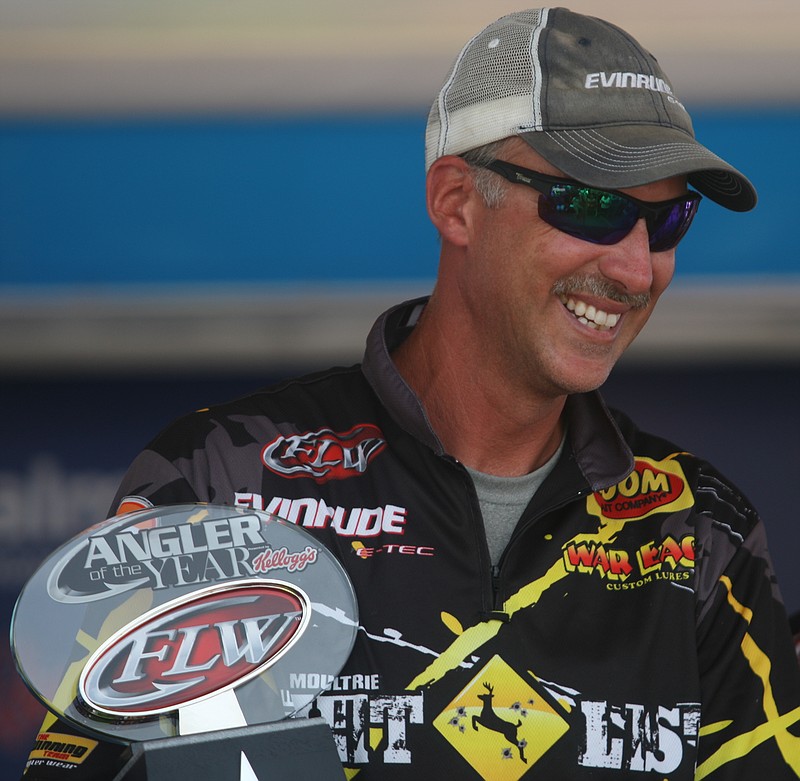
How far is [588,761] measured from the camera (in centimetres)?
158

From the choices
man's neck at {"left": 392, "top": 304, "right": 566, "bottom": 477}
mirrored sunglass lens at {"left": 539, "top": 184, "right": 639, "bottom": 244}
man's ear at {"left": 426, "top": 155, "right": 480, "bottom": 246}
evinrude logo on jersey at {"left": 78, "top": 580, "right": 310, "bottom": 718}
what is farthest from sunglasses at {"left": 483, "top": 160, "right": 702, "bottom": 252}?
evinrude logo on jersey at {"left": 78, "top": 580, "right": 310, "bottom": 718}

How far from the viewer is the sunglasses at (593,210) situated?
63.8 inches

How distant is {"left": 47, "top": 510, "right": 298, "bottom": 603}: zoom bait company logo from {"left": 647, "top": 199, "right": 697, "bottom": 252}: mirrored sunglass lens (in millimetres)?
703

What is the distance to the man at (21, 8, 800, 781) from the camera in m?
1.58

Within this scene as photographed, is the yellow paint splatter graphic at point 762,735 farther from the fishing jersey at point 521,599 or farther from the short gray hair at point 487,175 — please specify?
the short gray hair at point 487,175

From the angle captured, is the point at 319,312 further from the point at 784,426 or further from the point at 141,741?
the point at 141,741

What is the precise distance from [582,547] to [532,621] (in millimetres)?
142

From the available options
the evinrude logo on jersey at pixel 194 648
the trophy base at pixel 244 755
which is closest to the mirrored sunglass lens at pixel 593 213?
the evinrude logo on jersey at pixel 194 648

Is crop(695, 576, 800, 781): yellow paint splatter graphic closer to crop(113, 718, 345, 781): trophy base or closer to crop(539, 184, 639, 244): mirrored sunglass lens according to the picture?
crop(539, 184, 639, 244): mirrored sunglass lens

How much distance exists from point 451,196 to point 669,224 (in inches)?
12.5

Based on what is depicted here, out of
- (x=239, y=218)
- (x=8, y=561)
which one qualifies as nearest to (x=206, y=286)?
(x=239, y=218)

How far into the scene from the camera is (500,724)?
1.57m

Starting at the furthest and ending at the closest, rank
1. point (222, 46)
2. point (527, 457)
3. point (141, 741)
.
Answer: point (222, 46) < point (527, 457) < point (141, 741)

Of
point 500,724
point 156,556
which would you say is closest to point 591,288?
point 500,724
